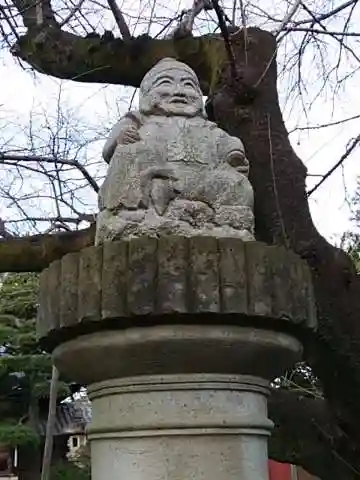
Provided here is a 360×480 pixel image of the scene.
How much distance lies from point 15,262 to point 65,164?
1.37 m

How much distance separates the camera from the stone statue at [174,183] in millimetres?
2367

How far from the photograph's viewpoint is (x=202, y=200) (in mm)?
2408

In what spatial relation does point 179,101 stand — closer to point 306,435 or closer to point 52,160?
point 306,435

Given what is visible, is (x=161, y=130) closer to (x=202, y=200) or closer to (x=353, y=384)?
(x=202, y=200)

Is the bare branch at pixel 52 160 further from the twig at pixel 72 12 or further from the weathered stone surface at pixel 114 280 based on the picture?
the weathered stone surface at pixel 114 280

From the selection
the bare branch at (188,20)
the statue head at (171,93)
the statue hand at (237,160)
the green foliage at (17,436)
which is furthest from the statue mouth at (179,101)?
the green foliage at (17,436)

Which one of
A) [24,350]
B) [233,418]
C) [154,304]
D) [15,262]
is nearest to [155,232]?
[154,304]

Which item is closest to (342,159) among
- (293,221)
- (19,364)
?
(293,221)

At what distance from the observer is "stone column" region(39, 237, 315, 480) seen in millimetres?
2076

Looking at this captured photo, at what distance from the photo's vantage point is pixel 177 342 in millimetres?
2080

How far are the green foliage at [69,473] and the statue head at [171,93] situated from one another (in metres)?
7.93

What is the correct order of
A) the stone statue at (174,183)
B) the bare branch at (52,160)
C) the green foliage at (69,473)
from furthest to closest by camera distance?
the green foliage at (69,473) → the bare branch at (52,160) → the stone statue at (174,183)

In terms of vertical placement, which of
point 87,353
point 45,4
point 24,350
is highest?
point 45,4

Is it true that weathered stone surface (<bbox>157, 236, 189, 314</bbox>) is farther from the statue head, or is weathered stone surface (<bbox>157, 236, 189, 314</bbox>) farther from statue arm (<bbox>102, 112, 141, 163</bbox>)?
the statue head
